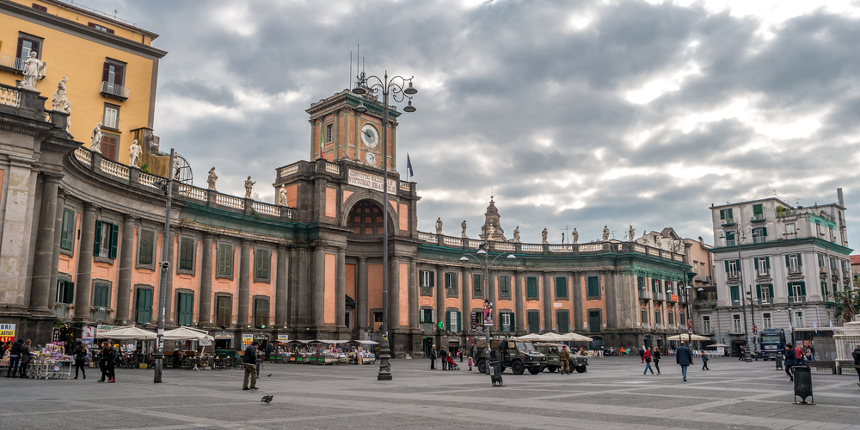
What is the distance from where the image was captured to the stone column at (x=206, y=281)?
141 feet

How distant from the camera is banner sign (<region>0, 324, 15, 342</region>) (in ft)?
81.5

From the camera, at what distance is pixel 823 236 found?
250 ft

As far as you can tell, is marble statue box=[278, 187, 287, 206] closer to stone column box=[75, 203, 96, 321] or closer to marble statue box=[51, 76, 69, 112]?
stone column box=[75, 203, 96, 321]

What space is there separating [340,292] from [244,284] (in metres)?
7.48

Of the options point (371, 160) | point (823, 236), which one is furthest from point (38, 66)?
point (823, 236)

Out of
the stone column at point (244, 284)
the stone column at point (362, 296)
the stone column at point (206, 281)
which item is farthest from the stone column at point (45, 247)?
the stone column at point (362, 296)

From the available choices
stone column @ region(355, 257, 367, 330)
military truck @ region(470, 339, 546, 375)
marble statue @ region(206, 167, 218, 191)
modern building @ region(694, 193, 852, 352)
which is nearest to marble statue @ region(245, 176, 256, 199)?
marble statue @ region(206, 167, 218, 191)

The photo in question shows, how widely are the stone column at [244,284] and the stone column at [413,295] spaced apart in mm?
14978

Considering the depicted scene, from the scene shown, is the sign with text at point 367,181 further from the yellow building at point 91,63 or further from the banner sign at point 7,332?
the banner sign at point 7,332

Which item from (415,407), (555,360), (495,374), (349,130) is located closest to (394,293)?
(349,130)

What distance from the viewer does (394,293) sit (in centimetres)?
5447

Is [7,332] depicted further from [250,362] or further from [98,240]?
[250,362]

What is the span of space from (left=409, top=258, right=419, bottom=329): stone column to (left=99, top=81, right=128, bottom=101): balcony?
85.6 feet

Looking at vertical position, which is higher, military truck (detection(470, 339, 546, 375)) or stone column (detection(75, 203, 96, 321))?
stone column (detection(75, 203, 96, 321))
